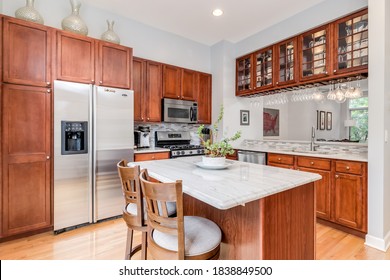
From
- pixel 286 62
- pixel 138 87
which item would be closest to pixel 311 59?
pixel 286 62

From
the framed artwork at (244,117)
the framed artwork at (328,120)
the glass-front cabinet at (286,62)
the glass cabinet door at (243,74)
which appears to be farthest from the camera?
the framed artwork at (244,117)

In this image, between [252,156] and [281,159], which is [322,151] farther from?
[252,156]

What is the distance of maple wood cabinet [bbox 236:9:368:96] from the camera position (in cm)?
262

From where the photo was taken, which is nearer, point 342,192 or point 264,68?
point 342,192

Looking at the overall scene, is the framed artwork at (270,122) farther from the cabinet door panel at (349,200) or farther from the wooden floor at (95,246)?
the wooden floor at (95,246)

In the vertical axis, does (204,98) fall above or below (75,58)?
below

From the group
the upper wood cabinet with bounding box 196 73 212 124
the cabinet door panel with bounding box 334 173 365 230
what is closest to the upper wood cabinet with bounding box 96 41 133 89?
the upper wood cabinet with bounding box 196 73 212 124

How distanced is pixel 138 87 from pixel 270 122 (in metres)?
3.07

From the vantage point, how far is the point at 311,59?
3090 mm

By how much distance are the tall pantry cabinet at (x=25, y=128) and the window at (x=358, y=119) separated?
4.71 m

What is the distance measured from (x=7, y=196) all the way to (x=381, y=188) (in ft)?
12.7

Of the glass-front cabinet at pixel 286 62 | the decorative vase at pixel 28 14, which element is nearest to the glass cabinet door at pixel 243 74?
the glass-front cabinet at pixel 286 62

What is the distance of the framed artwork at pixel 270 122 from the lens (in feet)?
16.0
